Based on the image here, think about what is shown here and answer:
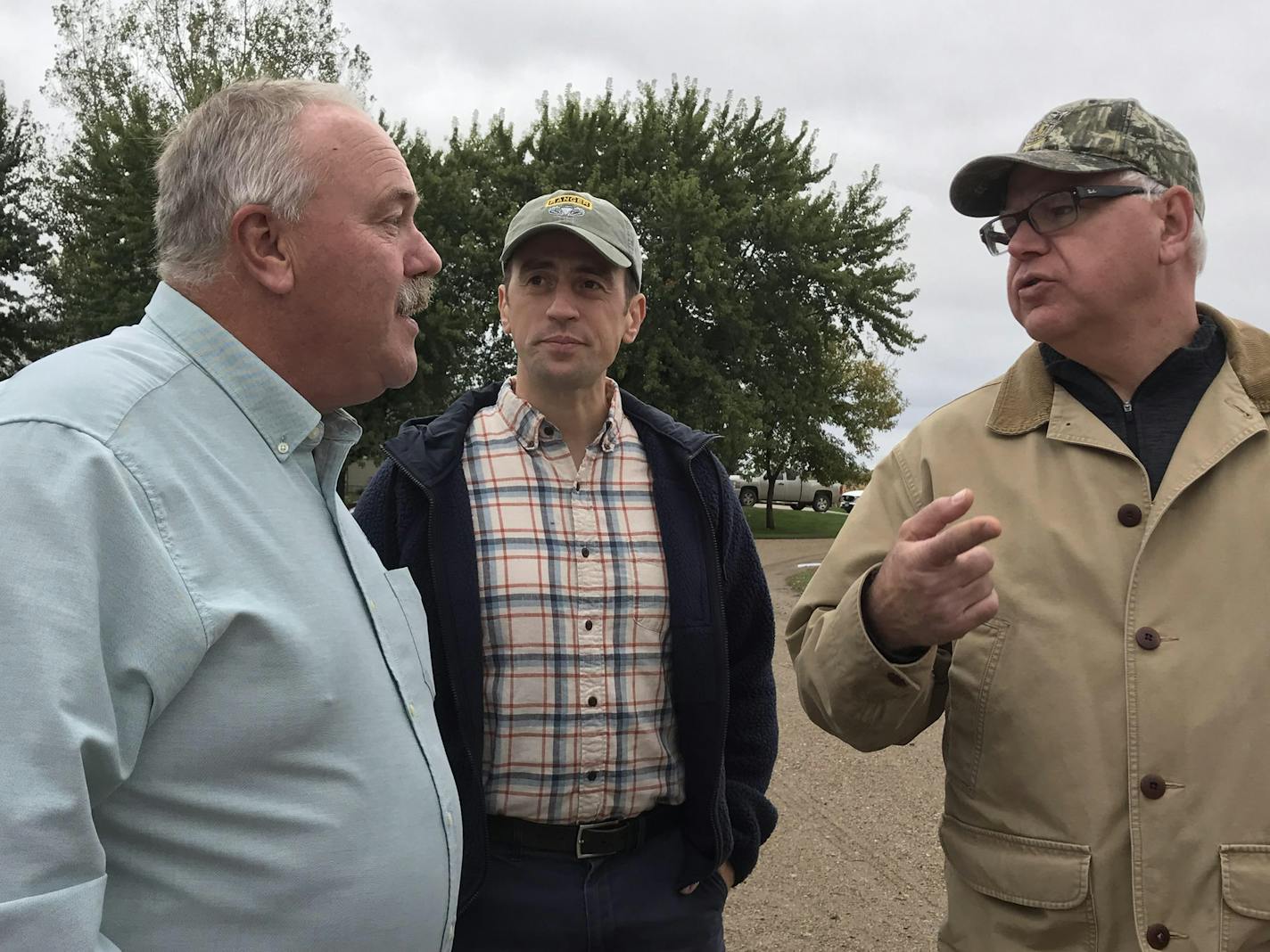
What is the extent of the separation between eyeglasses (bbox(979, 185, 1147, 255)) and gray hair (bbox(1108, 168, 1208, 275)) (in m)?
0.02

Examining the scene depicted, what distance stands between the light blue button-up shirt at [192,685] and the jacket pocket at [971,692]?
1.14 m

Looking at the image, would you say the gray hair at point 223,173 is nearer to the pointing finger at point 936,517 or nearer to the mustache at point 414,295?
the mustache at point 414,295

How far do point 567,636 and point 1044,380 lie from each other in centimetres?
128

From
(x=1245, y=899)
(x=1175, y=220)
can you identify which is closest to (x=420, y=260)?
(x=1175, y=220)

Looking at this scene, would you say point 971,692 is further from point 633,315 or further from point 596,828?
point 633,315

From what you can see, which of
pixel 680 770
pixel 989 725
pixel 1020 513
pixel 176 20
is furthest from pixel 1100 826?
pixel 176 20

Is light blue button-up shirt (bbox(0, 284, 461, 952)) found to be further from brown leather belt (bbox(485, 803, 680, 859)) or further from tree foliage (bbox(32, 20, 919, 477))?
tree foliage (bbox(32, 20, 919, 477))

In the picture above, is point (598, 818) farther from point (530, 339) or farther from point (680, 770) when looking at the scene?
point (530, 339)

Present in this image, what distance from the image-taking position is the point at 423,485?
2.60 metres

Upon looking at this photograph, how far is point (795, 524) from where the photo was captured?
33.3 m

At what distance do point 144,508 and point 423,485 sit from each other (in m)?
1.16

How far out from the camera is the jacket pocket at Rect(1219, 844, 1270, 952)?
2.01 metres

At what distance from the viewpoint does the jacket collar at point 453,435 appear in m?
2.65

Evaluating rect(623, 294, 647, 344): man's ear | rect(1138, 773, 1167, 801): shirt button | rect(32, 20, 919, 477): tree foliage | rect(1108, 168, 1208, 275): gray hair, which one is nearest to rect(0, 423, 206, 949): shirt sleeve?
rect(1138, 773, 1167, 801): shirt button
